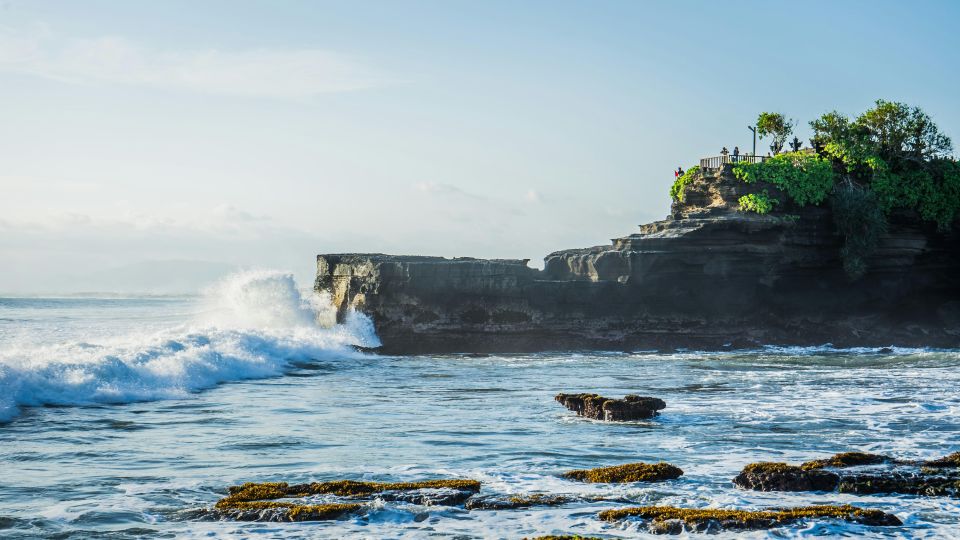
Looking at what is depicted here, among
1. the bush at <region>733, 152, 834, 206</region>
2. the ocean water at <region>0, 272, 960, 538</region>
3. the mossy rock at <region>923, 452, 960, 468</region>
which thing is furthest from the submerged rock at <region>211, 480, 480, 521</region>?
the bush at <region>733, 152, 834, 206</region>

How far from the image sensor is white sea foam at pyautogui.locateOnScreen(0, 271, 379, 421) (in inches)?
802

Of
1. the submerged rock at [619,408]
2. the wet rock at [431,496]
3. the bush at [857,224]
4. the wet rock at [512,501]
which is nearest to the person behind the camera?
the wet rock at [512,501]

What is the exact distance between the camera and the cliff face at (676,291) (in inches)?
1479

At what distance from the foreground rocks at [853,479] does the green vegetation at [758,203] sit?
85.5ft

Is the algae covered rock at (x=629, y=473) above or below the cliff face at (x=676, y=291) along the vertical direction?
below

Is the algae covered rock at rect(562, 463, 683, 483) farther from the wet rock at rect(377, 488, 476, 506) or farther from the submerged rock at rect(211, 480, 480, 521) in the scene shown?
the wet rock at rect(377, 488, 476, 506)

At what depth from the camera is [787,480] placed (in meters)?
11.8

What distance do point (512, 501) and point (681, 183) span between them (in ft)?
107

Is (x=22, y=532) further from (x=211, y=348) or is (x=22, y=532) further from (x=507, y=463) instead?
(x=211, y=348)

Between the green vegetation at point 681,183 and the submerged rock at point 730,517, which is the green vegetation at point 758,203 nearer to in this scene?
the green vegetation at point 681,183

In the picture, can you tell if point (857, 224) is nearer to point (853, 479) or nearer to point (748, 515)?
point (853, 479)

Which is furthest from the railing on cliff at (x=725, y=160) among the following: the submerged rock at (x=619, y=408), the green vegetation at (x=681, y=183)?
the submerged rock at (x=619, y=408)

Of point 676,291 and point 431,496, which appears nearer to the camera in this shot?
point 431,496

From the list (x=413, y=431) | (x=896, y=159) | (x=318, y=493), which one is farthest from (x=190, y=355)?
(x=896, y=159)
